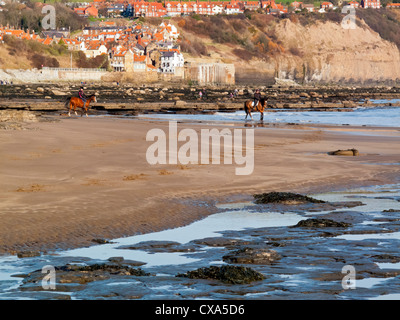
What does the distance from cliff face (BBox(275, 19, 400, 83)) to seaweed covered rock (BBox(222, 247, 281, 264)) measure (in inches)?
6675

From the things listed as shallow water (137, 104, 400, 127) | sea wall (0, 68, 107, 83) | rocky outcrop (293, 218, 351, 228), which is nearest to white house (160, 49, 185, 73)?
sea wall (0, 68, 107, 83)

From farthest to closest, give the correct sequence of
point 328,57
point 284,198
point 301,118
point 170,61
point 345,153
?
point 328,57 → point 170,61 → point 301,118 → point 345,153 → point 284,198

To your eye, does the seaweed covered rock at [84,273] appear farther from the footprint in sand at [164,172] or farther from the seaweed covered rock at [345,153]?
the seaweed covered rock at [345,153]

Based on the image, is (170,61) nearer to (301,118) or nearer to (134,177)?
(301,118)

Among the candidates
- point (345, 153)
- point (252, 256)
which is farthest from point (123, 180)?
point (345, 153)

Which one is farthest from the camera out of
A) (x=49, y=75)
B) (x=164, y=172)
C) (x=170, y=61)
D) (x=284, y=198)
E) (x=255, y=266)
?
(x=170, y=61)

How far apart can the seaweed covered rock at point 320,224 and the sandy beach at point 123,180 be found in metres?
1.80

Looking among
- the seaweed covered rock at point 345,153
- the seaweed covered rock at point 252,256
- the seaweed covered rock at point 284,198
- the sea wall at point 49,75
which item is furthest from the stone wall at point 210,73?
the seaweed covered rock at point 252,256

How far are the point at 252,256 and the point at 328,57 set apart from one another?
18465cm

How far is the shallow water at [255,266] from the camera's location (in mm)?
6844

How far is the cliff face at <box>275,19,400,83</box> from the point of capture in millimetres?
181750

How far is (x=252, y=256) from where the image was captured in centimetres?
827

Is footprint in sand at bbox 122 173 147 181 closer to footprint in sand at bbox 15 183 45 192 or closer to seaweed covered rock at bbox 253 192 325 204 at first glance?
footprint in sand at bbox 15 183 45 192
